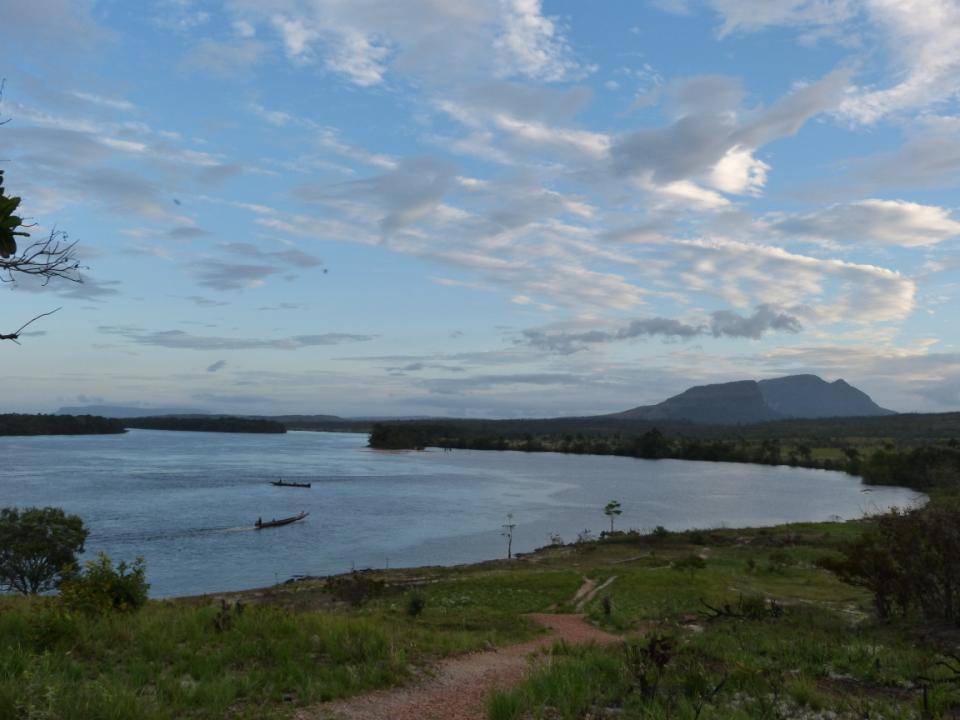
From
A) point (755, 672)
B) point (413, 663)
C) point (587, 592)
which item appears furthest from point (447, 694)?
point (587, 592)

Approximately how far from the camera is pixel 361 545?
185ft

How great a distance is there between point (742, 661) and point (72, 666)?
10079mm

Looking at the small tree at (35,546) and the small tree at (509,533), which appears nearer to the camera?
the small tree at (35,546)

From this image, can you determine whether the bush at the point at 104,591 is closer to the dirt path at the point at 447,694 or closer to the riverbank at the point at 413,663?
the riverbank at the point at 413,663

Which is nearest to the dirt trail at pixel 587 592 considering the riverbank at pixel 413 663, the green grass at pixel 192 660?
the riverbank at pixel 413 663

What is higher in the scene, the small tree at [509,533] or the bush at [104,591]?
the bush at [104,591]

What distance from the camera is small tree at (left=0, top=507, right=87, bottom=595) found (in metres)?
35.2

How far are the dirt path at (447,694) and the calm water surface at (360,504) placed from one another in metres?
18.1

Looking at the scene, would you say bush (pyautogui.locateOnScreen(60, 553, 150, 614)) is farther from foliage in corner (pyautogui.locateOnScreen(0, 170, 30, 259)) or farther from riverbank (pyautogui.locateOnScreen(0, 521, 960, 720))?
foliage in corner (pyautogui.locateOnScreen(0, 170, 30, 259))

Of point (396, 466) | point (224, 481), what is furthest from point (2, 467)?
point (396, 466)

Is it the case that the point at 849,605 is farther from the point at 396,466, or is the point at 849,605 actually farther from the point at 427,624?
the point at 396,466

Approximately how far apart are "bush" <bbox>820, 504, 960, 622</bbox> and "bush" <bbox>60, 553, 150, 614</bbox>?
1673 cm

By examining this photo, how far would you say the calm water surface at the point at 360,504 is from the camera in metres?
51.0

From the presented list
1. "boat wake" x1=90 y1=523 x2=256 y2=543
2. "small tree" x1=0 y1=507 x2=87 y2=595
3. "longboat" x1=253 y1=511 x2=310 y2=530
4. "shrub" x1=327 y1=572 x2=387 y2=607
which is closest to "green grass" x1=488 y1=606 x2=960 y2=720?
"shrub" x1=327 y1=572 x2=387 y2=607
